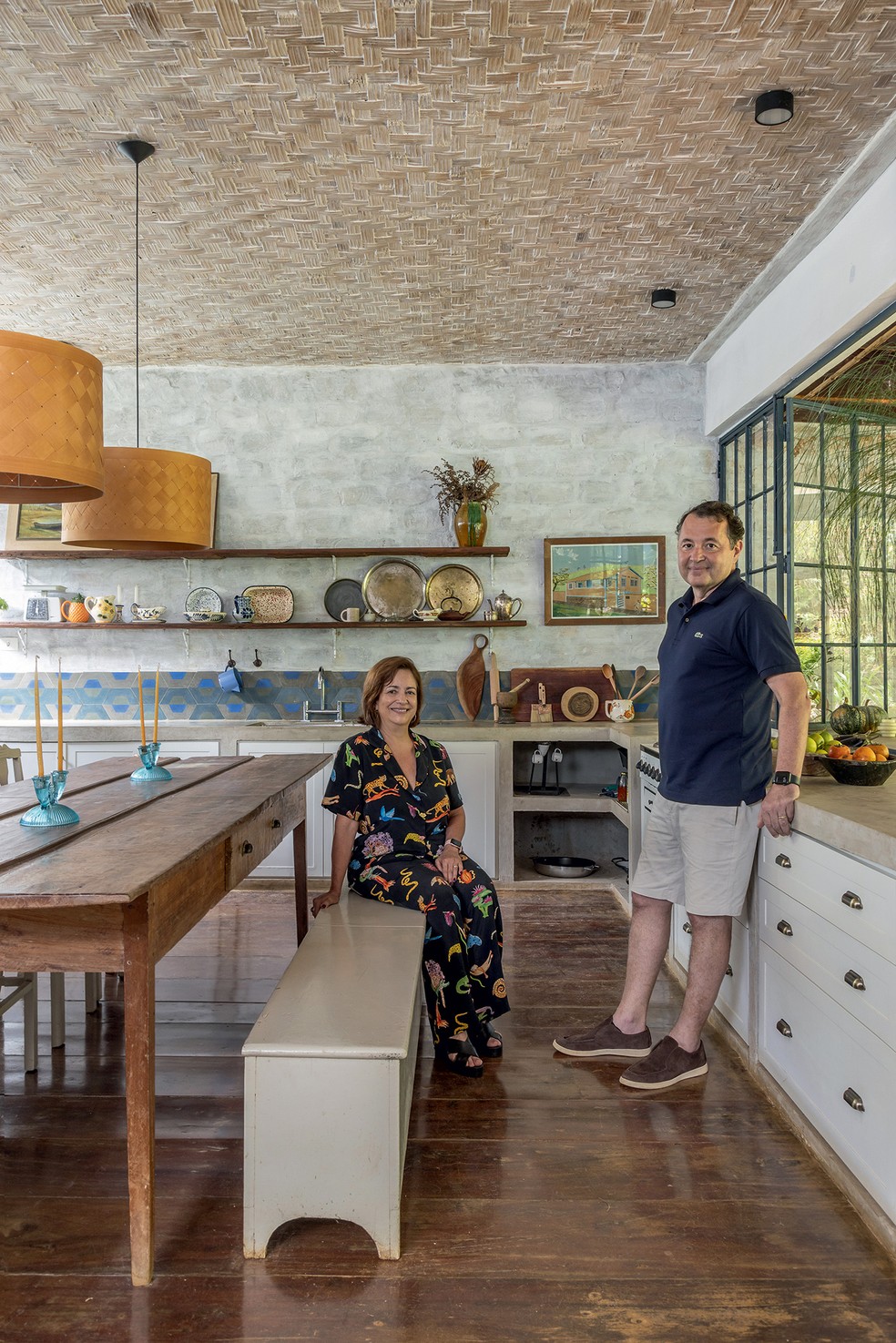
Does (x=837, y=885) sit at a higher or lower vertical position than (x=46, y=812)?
lower

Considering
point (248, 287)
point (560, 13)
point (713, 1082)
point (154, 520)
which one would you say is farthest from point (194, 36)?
point (713, 1082)

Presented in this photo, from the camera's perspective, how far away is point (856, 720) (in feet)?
10.3

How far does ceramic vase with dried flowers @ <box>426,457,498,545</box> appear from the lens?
18.6ft

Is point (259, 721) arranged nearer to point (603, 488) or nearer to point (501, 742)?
point (501, 742)

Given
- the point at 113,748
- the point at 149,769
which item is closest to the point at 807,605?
the point at 149,769

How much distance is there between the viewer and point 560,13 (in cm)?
257

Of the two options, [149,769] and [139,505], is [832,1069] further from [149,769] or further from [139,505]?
[139,505]

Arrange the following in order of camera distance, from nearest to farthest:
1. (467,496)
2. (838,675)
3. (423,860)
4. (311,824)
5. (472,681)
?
1. (423,860)
2. (838,675)
3. (311,824)
4. (467,496)
5. (472,681)

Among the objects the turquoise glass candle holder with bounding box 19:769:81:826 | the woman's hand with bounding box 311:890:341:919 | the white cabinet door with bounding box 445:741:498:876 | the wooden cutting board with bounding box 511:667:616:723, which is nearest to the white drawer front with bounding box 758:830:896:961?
the woman's hand with bounding box 311:890:341:919

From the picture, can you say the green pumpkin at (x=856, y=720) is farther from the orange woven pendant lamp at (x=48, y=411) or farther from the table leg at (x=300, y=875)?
the orange woven pendant lamp at (x=48, y=411)

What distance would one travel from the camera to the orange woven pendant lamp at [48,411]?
2.17 metres

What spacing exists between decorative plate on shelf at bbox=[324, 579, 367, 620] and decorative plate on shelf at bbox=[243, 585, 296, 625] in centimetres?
24

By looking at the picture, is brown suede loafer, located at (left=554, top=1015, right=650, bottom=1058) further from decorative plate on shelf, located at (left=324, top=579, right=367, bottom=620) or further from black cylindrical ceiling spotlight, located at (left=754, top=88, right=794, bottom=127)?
decorative plate on shelf, located at (left=324, top=579, right=367, bottom=620)

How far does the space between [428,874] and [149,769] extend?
112 cm
